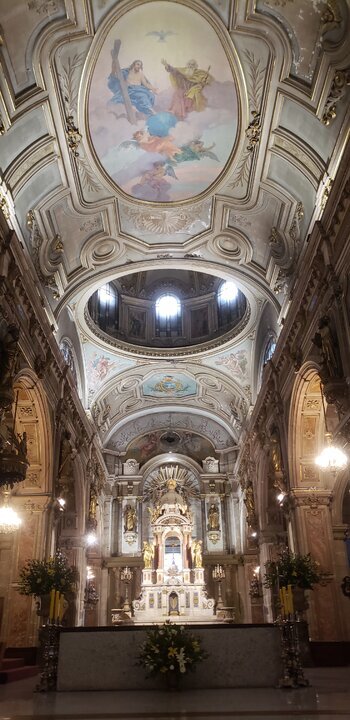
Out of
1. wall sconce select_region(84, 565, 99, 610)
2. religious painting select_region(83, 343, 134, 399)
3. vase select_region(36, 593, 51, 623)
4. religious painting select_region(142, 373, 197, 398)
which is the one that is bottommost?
vase select_region(36, 593, 51, 623)

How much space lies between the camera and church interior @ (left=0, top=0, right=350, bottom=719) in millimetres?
11688

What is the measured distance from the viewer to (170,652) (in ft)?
26.9

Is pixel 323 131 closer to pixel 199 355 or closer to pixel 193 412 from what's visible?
pixel 199 355

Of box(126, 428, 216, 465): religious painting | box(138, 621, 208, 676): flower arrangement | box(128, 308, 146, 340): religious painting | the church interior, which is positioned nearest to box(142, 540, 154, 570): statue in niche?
the church interior

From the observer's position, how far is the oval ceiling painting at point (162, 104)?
1242cm

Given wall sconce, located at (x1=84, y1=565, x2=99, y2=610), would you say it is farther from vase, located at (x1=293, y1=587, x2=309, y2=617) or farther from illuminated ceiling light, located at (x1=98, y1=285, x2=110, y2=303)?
illuminated ceiling light, located at (x1=98, y1=285, x2=110, y2=303)

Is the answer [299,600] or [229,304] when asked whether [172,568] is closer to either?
[229,304]

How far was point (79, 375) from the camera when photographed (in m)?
23.1

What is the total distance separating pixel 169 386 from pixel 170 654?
66.5ft

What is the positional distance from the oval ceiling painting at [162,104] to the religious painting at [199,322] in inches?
410

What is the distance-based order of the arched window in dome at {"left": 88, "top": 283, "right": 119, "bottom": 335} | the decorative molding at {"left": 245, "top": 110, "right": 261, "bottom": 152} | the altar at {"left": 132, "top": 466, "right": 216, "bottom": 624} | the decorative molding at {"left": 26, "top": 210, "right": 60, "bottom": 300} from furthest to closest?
the altar at {"left": 132, "top": 466, "right": 216, "bottom": 624}
the arched window in dome at {"left": 88, "top": 283, "right": 119, "bottom": 335}
the decorative molding at {"left": 26, "top": 210, "right": 60, "bottom": 300}
the decorative molding at {"left": 245, "top": 110, "right": 261, "bottom": 152}

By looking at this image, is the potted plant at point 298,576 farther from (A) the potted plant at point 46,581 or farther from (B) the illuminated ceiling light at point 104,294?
(B) the illuminated ceiling light at point 104,294

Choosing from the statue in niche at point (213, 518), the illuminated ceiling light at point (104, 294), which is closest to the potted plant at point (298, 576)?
the illuminated ceiling light at point (104, 294)

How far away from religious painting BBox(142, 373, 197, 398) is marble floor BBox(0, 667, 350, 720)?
1882cm
